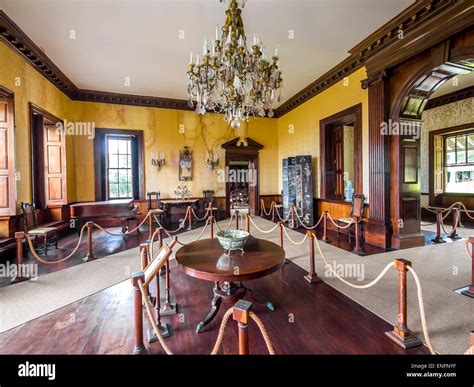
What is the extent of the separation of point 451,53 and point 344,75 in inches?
102

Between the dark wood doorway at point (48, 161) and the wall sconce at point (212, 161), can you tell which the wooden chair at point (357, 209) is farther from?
the dark wood doorway at point (48, 161)

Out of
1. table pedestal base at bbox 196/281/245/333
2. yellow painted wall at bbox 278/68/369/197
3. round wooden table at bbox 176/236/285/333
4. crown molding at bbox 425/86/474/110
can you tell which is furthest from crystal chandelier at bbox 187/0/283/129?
Result: crown molding at bbox 425/86/474/110

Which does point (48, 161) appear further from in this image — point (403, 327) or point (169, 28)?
point (403, 327)

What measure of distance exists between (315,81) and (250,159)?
12.7ft

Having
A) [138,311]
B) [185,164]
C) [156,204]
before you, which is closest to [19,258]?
[138,311]

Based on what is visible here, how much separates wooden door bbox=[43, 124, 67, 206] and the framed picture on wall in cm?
352

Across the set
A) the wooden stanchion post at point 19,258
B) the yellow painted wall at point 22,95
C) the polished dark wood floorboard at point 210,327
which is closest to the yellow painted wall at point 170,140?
the yellow painted wall at point 22,95

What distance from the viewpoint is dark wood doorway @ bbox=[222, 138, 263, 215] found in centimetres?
926

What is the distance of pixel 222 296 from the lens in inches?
106

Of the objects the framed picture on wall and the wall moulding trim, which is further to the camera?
the framed picture on wall

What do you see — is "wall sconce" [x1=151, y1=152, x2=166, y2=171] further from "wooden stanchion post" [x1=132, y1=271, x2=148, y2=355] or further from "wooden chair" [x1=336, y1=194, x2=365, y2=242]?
"wooden stanchion post" [x1=132, y1=271, x2=148, y2=355]

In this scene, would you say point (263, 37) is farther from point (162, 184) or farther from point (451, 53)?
point (162, 184)
